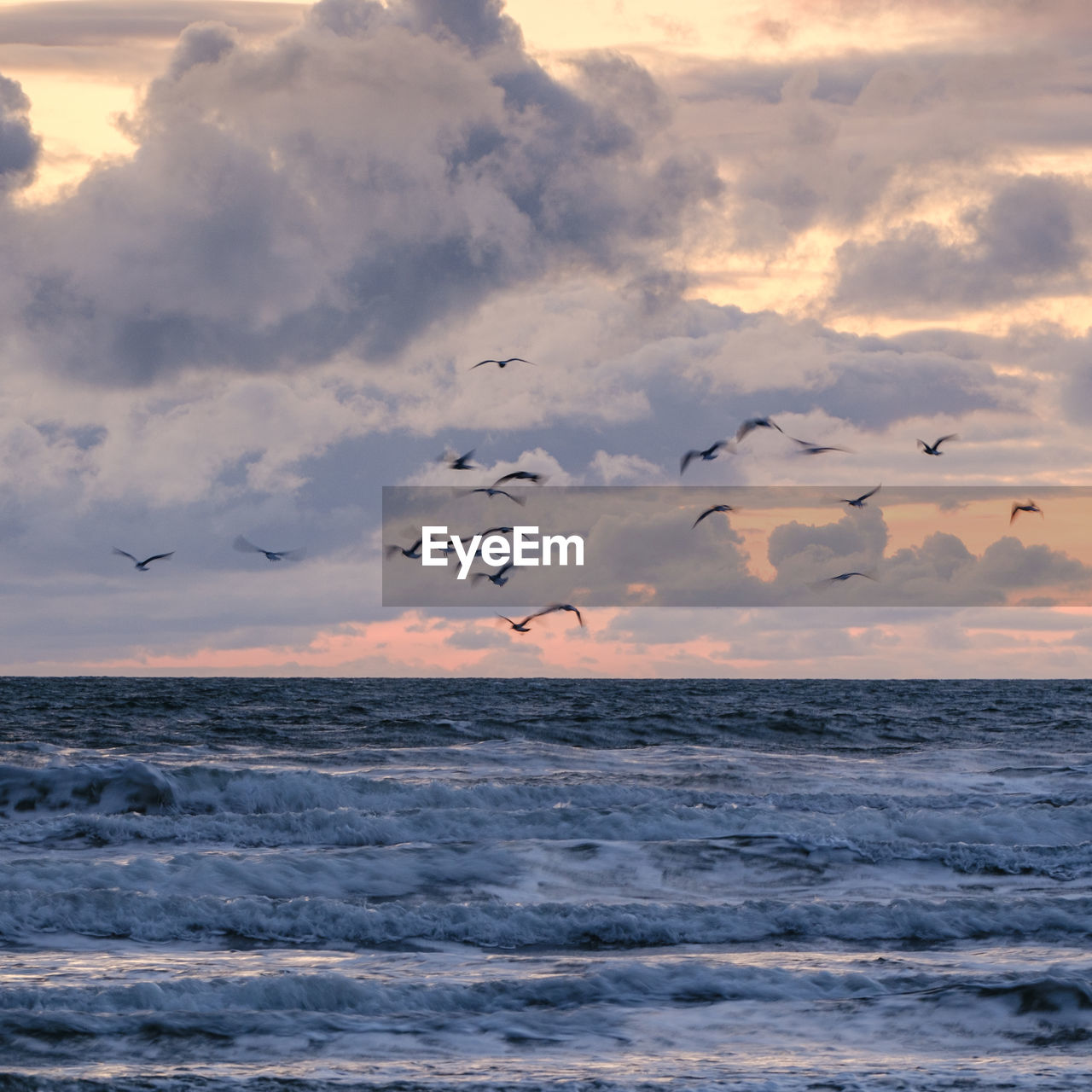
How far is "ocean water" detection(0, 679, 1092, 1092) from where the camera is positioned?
10.9m

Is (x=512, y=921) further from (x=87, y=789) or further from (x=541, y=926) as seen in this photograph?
(x=87, y=789)

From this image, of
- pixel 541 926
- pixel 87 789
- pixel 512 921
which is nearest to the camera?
pixel 541 926

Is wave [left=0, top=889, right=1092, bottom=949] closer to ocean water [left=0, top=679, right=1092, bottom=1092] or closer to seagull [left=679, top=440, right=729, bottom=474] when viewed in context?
ocean water [left=0, top=679, right=1092, bottom=1092]

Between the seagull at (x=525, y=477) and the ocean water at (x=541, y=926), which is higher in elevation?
the seagull at (x=525, y=477)

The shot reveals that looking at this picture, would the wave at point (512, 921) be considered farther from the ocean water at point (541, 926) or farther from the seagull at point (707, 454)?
the seagull at point (707, 454)

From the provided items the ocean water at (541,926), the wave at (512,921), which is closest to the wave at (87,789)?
the ocean water at (541,926)

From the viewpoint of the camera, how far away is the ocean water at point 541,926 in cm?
1089

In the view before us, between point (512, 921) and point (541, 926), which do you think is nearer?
point (541, 926)

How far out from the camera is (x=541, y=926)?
1548 cm

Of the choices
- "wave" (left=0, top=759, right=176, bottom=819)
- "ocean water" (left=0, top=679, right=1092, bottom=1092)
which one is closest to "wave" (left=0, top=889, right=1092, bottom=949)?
"ocean water" (left=0, top=679, right=1092, bottom=1092)

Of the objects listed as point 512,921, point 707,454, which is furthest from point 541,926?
point 707,454

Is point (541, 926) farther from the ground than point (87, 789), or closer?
closer

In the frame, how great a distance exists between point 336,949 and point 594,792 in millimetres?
11458

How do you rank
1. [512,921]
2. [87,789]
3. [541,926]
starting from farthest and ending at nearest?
[87,789] < [512,921] < [541,926]
